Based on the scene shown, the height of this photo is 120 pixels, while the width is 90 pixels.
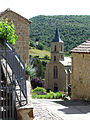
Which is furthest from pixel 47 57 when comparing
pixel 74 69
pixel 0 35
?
pixel 0 35

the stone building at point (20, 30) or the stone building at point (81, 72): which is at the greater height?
the stone building at point (20, 30)

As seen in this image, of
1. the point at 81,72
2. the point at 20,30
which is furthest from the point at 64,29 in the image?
the point at 81,72

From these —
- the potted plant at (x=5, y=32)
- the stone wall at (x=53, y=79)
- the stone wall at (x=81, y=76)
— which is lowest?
the stone wall at (x=53, y=79)

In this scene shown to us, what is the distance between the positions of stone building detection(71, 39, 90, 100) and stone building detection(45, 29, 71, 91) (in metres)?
39.1

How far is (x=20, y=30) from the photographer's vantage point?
1892cm

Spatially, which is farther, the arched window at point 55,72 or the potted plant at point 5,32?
Result: the arched window at point 55,72

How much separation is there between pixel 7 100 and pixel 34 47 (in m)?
76.1

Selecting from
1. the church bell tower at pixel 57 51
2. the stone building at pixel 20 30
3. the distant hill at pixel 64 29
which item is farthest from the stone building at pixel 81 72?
the distant hill at pixel 64 29

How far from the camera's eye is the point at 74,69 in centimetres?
1130

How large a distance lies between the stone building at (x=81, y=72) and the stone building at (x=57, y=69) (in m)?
39.1

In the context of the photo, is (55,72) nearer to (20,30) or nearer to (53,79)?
(53,79)

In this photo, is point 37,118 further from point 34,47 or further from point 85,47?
point 34,47

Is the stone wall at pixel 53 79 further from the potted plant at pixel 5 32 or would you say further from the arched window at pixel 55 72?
the potted plant at pixel 5 32

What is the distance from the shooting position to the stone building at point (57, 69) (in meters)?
51.2
